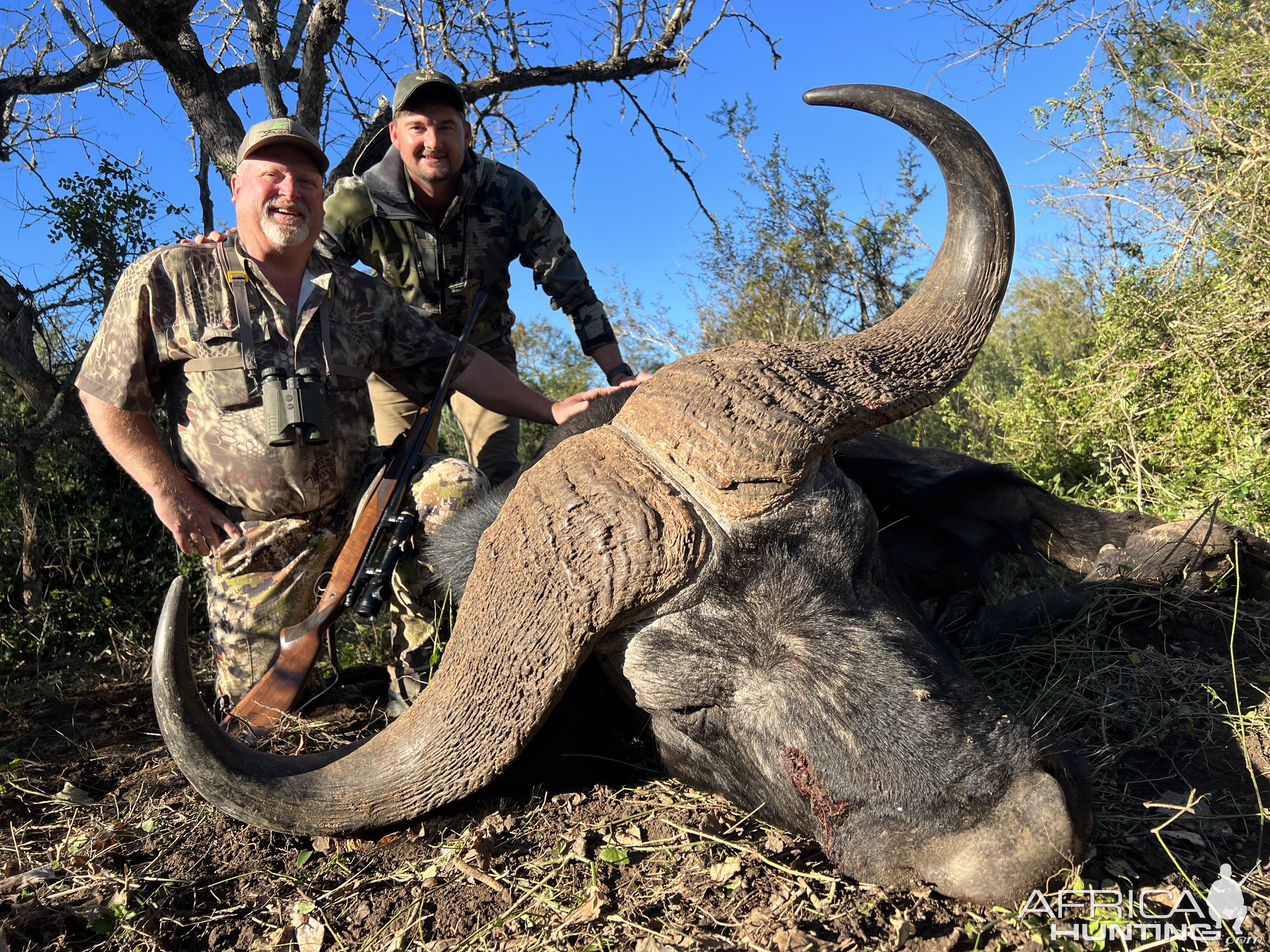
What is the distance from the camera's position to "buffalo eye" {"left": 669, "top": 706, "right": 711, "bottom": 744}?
2326mm

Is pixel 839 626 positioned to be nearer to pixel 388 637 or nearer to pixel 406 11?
pixel 388 637

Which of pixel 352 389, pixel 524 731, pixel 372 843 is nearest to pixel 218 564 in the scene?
pixel 352 389

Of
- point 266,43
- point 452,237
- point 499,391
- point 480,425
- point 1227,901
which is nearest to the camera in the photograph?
point 1227,901

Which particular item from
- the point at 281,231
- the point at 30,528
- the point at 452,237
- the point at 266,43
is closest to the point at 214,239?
the point at 281,231

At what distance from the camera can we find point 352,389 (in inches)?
159

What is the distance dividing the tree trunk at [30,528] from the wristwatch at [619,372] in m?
3.68

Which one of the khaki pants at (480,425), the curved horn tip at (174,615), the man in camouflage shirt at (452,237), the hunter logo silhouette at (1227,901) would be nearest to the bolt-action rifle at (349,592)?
the man in camouflage shirt at (452,237)

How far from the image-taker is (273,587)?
387 centimetres

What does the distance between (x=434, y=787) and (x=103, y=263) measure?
5.23m

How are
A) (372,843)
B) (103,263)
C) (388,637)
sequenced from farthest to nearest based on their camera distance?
(103,263)
(388,637)
(372,843)

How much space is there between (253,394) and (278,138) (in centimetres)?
117

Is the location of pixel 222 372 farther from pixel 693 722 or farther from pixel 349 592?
pixel 693 722

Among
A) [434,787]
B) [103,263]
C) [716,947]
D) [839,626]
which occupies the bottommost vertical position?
[716,947]

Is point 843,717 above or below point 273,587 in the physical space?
below
